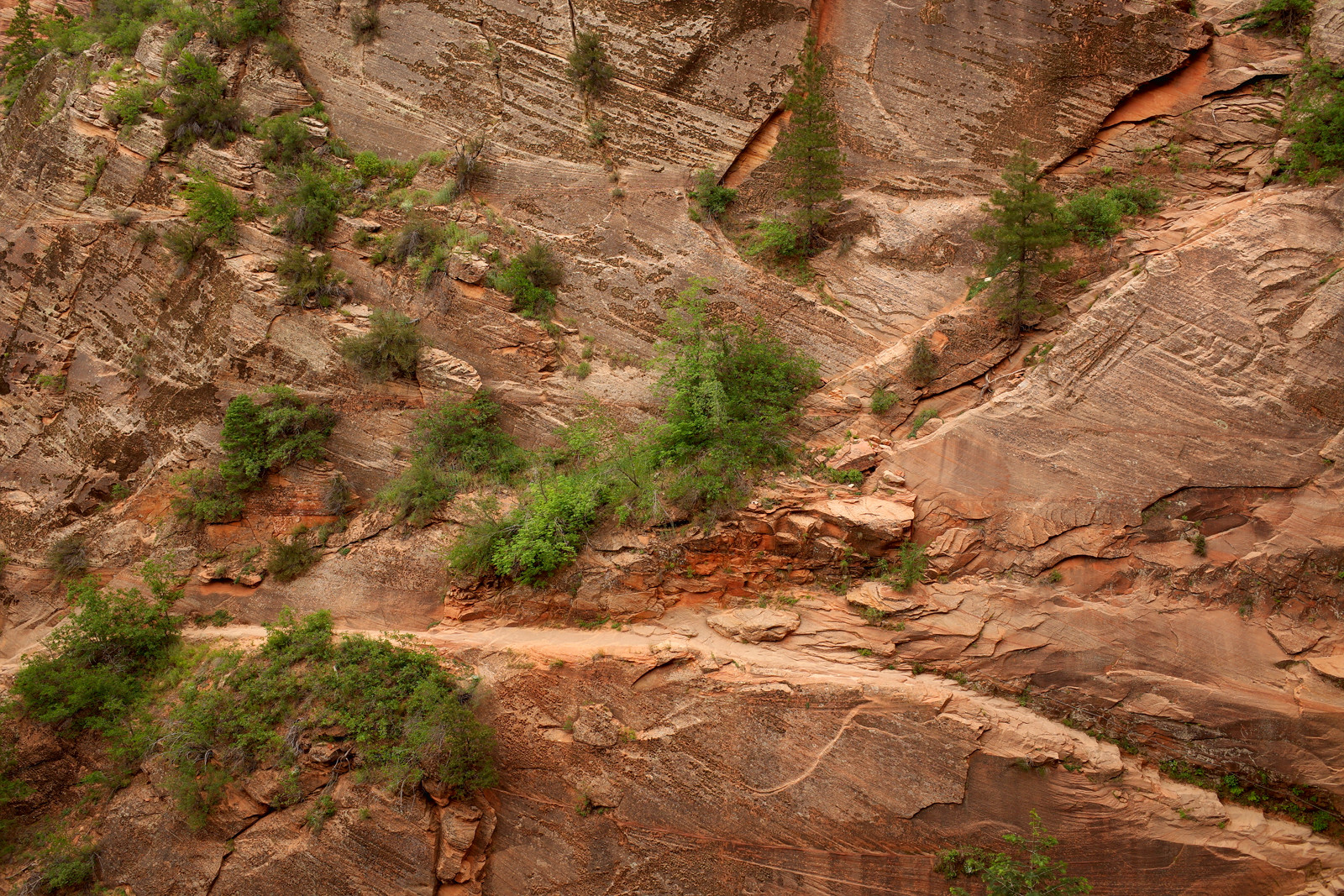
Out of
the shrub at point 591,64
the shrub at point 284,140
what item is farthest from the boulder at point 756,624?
the shrub at point 284,140

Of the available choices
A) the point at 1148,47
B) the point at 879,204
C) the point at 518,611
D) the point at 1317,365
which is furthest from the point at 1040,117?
the point at 518,611

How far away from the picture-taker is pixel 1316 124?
458 inches

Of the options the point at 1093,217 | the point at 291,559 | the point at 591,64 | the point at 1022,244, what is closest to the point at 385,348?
the point at 291,559

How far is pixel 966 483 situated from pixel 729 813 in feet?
22.2

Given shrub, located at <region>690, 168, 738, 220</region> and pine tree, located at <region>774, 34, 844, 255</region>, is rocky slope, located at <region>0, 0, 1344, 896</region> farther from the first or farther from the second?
pine tree, located at <region>774, 34, 844, 255</region>

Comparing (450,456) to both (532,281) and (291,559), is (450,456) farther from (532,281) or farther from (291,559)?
(532,281)

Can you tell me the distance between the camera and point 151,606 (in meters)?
14.8

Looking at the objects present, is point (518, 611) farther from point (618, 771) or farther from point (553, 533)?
point (618, 771)

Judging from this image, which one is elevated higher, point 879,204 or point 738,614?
point 879,204

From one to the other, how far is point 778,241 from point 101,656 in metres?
16.5

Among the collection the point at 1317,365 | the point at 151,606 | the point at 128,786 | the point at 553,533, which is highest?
the point at 1317,365

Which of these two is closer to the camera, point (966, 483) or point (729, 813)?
point (729, 813)

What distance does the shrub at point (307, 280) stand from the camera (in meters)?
15.8

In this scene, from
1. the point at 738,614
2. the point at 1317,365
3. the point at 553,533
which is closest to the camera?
the point at 1317,365
